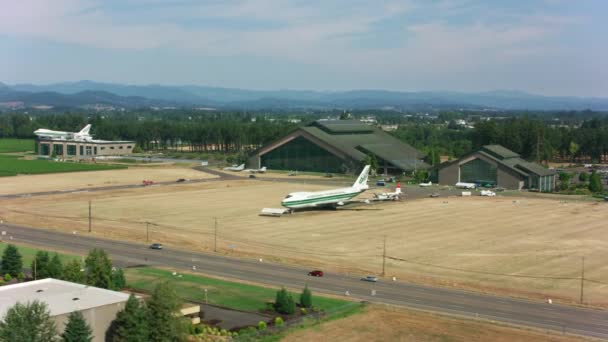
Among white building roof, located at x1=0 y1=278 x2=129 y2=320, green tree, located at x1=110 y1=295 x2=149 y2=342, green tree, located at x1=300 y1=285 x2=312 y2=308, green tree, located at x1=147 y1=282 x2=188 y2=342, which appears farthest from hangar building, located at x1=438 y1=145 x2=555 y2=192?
green tree, located at x1=110 y1=295 x2=149 y2=342

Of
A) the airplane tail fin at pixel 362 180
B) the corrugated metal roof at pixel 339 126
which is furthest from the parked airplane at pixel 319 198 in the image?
the corrugated metal roof at pixel 339 126

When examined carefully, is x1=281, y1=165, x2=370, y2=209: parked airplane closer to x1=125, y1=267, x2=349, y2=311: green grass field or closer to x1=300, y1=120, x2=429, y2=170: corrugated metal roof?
x1=125, y1=267, x2=349, y2=311: green grass field

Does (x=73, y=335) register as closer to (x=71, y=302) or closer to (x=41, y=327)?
(x=41, y=327)

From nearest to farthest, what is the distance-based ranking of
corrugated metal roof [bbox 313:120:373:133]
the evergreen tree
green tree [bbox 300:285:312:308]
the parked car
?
green tree [bbox 300:285:312:308]
the evergreen tree
the parked car
corrugated metal roof [bbox 313:120:373:133]

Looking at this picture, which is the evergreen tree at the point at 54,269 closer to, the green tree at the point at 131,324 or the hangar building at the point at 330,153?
the green tree at the point at 131,324

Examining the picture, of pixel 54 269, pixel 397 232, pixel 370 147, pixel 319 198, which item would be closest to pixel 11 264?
pixel 54 269

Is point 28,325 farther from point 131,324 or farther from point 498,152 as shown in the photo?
point 498,152
